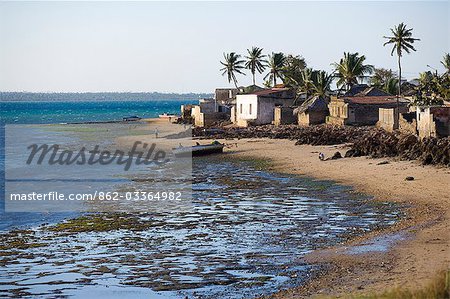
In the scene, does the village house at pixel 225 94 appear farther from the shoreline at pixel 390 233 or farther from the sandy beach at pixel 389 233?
the shoreline at pixel 390 233

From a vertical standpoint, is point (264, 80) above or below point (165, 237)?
above

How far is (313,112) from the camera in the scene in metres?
65.1

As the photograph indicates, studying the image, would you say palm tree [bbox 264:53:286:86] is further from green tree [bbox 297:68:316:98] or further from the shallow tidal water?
the shallow tidal water

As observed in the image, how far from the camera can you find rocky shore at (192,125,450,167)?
113 ft

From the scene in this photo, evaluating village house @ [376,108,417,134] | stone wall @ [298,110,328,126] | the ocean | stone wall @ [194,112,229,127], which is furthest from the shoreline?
stone wall @ [194,112,229,127]

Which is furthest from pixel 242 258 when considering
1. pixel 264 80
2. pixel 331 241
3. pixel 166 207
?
pixel 264 80

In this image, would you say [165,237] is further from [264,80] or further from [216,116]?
[264,80]

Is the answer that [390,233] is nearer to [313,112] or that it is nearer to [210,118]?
[313,112]

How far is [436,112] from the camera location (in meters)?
40.9

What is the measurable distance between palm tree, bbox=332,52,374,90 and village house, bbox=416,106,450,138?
32.0 m

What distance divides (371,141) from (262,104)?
31.4m

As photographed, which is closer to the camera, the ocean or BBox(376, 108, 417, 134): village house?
the ocean

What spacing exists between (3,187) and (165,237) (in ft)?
59.6

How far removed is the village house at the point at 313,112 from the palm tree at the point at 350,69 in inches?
362
